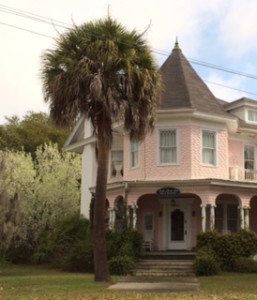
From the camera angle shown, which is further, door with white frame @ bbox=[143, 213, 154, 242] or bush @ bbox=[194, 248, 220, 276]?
door with white frame @ bbox=[143, 213, 154, 242]

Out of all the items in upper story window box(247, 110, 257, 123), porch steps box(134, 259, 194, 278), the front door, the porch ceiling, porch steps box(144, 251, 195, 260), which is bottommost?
porch steps box(134, 259, 194, 278)

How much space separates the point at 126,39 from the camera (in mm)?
19516

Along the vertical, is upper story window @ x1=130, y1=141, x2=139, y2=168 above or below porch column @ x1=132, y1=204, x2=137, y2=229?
above

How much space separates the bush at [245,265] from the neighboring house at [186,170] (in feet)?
7.83

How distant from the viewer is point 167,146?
2645 cm

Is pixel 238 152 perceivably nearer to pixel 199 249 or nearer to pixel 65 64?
pixel 199 249

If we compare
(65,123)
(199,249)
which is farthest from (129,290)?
(199,249)

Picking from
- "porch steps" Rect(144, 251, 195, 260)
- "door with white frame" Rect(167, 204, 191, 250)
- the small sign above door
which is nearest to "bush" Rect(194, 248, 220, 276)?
"porch steps" Rect(144, 251, 195, 260)

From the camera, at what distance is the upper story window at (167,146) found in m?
26.4

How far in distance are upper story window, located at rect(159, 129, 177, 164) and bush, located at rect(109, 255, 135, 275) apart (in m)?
5.68

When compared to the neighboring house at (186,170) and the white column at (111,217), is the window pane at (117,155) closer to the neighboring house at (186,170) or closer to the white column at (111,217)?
the neighboring house at (186,170)

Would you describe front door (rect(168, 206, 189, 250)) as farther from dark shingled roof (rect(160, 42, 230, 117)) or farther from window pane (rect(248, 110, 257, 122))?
window pane (rect(248, 110, 257, 122))

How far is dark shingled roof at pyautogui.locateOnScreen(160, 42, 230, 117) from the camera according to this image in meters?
26.5

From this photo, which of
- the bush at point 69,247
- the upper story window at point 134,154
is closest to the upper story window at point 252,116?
the upper story window at point 134,154
